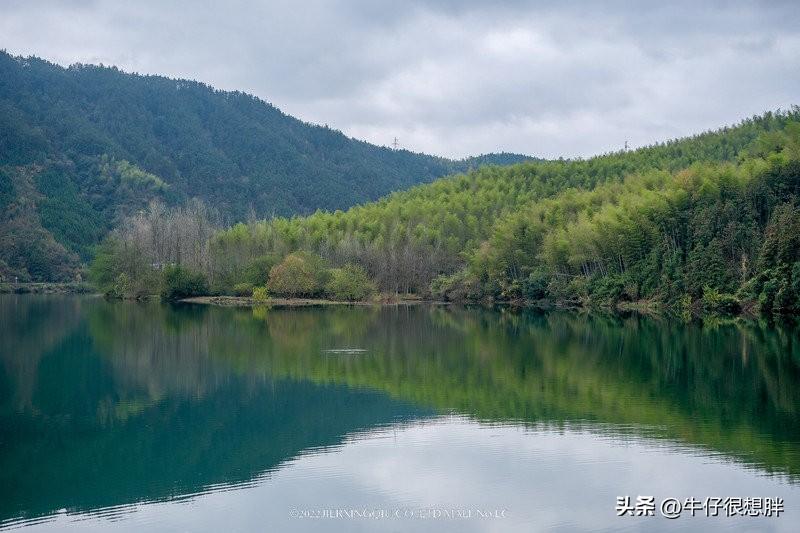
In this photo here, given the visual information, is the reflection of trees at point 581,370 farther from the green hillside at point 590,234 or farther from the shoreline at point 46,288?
the shoreline at point 46,288

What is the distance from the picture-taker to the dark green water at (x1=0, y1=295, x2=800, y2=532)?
12.2 m

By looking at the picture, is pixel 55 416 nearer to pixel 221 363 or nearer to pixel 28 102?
pixel 221 363

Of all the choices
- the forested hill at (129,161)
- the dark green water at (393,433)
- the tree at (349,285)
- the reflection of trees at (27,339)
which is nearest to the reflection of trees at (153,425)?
the dark green water at (393,433)

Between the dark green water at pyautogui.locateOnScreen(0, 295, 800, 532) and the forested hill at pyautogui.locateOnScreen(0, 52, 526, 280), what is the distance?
271ft

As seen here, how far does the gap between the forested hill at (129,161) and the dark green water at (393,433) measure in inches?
3252

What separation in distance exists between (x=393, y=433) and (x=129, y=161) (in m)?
149

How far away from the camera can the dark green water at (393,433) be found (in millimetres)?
12242

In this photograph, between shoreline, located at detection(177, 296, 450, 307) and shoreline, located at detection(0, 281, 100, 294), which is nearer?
shoreline, located at detection(177, 296, 450, 307)

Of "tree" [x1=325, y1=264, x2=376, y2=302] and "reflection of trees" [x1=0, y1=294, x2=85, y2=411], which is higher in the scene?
"tree" [x1=325, y1=264, x2=376, y2=302]

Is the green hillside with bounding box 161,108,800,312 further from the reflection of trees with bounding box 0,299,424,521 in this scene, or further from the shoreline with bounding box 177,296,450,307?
the reflection of trees with bounding box 0,299,424,521

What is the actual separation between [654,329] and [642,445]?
81.0ft

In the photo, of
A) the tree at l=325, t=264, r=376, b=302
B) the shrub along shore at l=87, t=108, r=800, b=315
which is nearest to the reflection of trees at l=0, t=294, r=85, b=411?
the shrub along shore at l=87, t=108, r=800, b=315

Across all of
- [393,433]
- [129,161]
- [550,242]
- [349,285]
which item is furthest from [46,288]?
[393,433]

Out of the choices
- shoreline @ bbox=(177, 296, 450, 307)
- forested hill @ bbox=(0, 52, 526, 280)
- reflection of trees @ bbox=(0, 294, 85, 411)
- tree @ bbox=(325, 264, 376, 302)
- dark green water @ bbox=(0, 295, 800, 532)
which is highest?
forested hill @ bbox=(0, 52, 526, 280)
